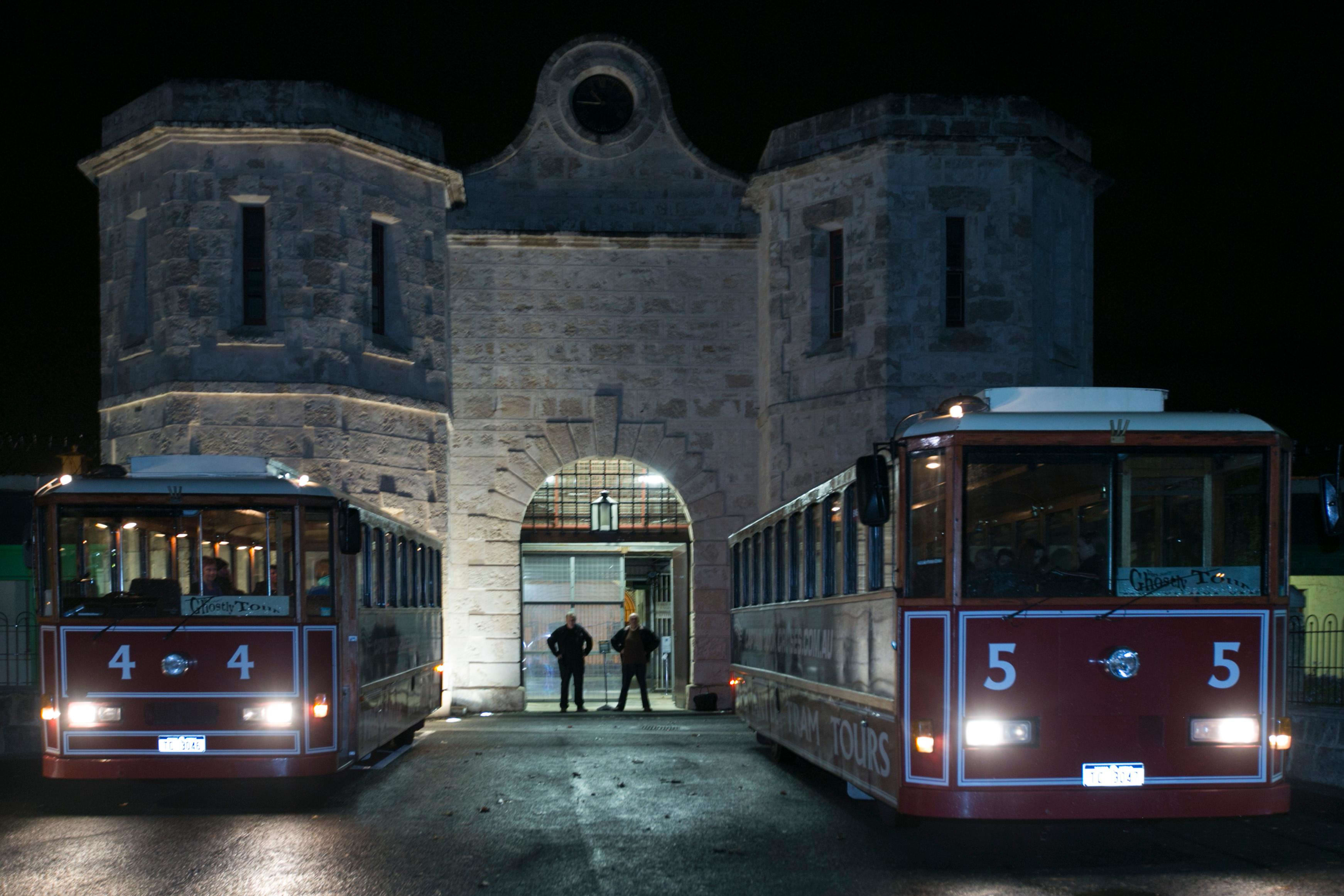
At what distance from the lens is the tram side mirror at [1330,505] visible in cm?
858

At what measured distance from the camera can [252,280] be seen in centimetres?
2088

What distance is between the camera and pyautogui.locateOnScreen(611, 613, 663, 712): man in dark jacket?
72.9 feet

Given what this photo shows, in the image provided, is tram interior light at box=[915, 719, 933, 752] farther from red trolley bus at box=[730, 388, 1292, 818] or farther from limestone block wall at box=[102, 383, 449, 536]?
limestone block wall at box=[102, 383, 449, 536]

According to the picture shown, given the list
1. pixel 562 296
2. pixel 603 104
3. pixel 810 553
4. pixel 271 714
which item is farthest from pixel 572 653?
pixel 271 714

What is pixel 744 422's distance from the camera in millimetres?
23797

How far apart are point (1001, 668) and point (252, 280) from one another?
15.2 meters

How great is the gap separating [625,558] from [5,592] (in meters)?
10.7

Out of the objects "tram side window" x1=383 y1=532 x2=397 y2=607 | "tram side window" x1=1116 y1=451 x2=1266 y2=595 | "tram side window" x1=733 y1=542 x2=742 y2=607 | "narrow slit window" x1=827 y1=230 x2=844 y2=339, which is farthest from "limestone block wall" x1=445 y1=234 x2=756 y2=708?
"tram side window" x1=1116 y1=451 x2=1266 y2=595

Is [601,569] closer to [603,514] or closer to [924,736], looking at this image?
[603,514]

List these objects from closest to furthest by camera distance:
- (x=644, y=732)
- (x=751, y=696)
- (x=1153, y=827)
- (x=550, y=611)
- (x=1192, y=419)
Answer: (x=1192, y=419)
(x=1153, y=827)
(x=751, y=696)
(x=644, y=732)
(x=550, y=611)

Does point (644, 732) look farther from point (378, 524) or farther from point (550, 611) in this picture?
point (550, 611)

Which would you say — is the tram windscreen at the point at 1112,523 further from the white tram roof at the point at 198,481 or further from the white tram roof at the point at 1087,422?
the white tram roof at the point at 198,481

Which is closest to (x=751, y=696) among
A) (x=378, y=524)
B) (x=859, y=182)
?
(x=378, y=524)

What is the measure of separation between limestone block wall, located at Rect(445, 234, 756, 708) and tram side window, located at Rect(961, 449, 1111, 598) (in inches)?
591
